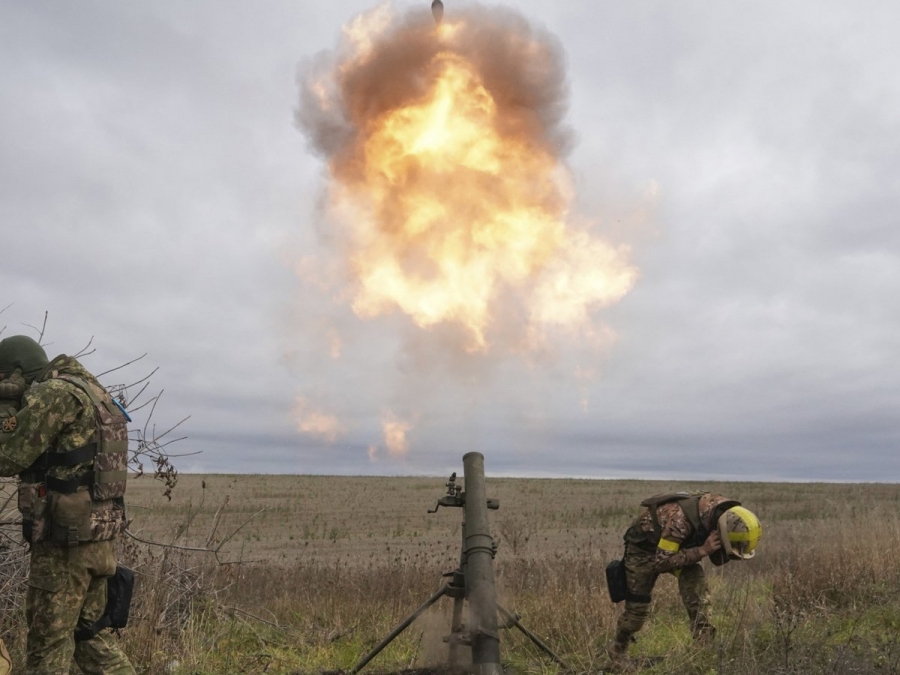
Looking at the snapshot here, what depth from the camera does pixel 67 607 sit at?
15.5 ft

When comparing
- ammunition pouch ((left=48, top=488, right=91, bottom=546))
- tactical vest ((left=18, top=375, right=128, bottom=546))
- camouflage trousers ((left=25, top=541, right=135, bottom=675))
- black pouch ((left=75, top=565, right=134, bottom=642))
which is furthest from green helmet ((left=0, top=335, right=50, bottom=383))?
black pouch ((left=75, top=565, right=134, bottom=642))

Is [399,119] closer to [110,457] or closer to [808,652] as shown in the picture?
[110,457]

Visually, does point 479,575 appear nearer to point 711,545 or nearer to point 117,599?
point 711,545

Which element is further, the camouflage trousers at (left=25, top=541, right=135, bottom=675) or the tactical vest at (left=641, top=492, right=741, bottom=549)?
the tactical vest at (left=641, top=492, right=741, bottom=549)

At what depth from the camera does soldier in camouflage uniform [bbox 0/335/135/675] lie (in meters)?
4.65

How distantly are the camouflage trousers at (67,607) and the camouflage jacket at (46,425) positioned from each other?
22.4 inches

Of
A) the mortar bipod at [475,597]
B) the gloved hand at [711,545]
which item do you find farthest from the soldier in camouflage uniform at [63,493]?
the gloved hand at [711,545]

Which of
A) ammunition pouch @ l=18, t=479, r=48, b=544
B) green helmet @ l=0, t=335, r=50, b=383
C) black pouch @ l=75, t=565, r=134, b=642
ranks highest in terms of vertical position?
green helmet @ l=0, t=335, r=50, b=383

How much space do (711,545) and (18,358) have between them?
5.88 metres

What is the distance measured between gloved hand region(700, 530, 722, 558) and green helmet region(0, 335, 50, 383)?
568cm

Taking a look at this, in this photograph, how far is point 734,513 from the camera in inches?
249

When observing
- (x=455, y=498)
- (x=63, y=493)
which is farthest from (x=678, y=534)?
(x=63, y=493)

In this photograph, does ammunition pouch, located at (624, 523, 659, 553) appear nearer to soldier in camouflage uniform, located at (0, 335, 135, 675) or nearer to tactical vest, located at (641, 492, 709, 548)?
tactical vest, located at (641, 492, 709, 548)

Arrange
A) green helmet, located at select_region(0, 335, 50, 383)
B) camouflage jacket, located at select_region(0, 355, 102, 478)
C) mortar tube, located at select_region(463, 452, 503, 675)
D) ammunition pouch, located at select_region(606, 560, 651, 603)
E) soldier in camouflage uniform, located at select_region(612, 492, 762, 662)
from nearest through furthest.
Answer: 1. camouflage jacket, located at select_region(0, 355, 102, 478)
2. green helmet, located at select_region(0, 335, 50, 383)
3. mortar tube, located at select_region(463, 452, 503, 675)
4. soldier in camouflage uniform, located at select_region(612, 492, 762, 662)
5. ammunition pouch, located at select_region(606, 560, 651, 603)
